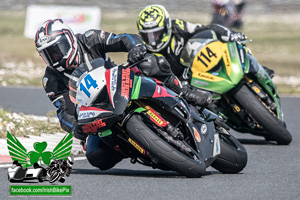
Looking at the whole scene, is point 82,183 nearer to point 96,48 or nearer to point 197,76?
point 96,48

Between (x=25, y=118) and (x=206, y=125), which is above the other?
(x=206, y=125)

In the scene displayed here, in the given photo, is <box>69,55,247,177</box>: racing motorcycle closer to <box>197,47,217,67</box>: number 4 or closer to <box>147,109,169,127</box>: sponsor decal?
<box>147,109,169,127</box>: sponsor decal

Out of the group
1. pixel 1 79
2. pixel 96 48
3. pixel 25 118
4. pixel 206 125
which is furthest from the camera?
pixel 1 79

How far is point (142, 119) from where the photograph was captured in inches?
238

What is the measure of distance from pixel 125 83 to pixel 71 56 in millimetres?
1382

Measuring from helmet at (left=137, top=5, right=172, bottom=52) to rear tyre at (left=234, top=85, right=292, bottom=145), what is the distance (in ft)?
4.74

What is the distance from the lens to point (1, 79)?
18.2m

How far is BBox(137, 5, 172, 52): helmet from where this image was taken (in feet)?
30.7

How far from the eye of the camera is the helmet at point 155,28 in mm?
9367

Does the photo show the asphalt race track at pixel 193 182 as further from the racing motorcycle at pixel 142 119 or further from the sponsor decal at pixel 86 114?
the sponsor decal at pixel 86 114

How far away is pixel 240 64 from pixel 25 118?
329 centimetres

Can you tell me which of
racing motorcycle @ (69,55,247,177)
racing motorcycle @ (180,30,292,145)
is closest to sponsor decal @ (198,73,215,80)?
racing motorcycle @ (180,30,292,145)

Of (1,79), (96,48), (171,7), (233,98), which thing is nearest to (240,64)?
(233,98)

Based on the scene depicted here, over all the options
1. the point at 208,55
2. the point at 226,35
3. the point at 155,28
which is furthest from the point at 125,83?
the point at 155,28
